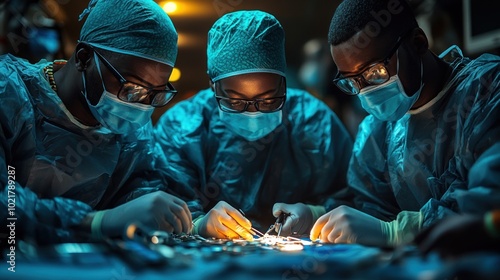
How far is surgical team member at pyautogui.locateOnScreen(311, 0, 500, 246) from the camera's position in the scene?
2.16 metres

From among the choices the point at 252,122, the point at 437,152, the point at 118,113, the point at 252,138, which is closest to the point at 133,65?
the point at 118,113

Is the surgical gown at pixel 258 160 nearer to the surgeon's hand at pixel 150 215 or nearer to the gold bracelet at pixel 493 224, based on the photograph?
the surgeon's hand at pixel 150 215

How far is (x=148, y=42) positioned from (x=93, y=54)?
303mm

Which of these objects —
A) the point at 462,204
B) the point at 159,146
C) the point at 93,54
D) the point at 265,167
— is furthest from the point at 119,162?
the point at 462,204

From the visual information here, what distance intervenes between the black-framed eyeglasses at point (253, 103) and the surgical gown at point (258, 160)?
0.24 metres

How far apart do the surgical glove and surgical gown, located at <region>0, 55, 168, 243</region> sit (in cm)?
74

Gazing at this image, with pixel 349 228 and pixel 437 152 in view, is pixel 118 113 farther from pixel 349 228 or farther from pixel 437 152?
pixel 437 152

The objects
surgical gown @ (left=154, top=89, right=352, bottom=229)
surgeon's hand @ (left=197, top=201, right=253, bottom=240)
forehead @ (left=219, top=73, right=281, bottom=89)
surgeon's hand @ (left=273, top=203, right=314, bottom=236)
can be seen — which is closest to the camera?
surgeon's hand @ (left=197, top=201, right=253, bottom=240)

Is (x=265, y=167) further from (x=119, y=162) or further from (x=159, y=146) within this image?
(x=119, y=162)

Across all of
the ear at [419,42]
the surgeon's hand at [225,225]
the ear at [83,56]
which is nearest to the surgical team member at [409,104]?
the ear at [419,42]

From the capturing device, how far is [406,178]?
8.50 feet

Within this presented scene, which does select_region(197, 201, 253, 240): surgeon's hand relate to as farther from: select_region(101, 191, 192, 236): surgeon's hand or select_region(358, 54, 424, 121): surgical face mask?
select_region(358, 54, 424, 121): surgical face mask

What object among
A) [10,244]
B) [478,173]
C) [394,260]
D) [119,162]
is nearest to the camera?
[394,260]

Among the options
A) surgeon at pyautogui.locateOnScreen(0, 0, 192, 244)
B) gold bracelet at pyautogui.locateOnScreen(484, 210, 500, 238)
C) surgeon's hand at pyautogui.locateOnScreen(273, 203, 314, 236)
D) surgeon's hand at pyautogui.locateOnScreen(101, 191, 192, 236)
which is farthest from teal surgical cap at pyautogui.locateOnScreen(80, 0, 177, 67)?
gold bracelet at pyautogui.locateOnScreen(484, 210, 500, 238)
